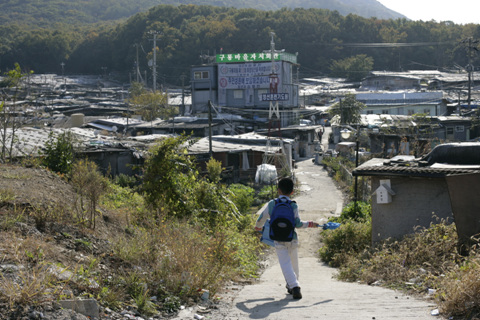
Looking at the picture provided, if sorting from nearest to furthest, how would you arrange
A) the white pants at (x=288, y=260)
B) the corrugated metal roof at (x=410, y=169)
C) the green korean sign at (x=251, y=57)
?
the white pants at (x=288, y=260)
the corrugated metal roof at (x=410, y=169)
the green korean sign at (x=251, y=57)

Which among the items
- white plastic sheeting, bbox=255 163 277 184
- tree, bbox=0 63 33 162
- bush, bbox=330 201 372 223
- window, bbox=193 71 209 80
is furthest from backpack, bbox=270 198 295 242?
window, bbox=193 71 209 80

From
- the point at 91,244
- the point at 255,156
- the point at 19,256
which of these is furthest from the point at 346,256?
the point at 255,156

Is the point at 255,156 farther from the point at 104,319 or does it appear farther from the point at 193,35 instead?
the point at 193,35

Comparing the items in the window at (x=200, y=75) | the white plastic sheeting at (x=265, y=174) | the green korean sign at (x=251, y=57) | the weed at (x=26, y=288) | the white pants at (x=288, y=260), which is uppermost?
the green korean sign at (x=251, y=57)

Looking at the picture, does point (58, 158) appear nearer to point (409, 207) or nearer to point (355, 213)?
point (409, 207)

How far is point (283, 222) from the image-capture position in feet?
21.4

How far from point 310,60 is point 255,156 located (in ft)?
208

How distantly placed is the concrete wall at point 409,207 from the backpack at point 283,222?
160 inches

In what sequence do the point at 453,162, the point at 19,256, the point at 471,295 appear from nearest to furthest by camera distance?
1. the point at 471,295
2. the point at 19,256
3. the point at 453,162

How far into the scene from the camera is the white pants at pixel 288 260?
20.8ft

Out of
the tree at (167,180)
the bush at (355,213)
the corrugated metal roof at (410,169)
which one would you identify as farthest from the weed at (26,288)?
the bush at (355,213)

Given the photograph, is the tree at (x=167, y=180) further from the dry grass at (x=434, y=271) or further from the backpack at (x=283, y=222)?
the backpack at (x=283, y=222)

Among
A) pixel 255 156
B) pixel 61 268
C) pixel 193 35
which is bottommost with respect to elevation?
pixel 255 156

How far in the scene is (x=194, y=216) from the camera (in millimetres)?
10250
